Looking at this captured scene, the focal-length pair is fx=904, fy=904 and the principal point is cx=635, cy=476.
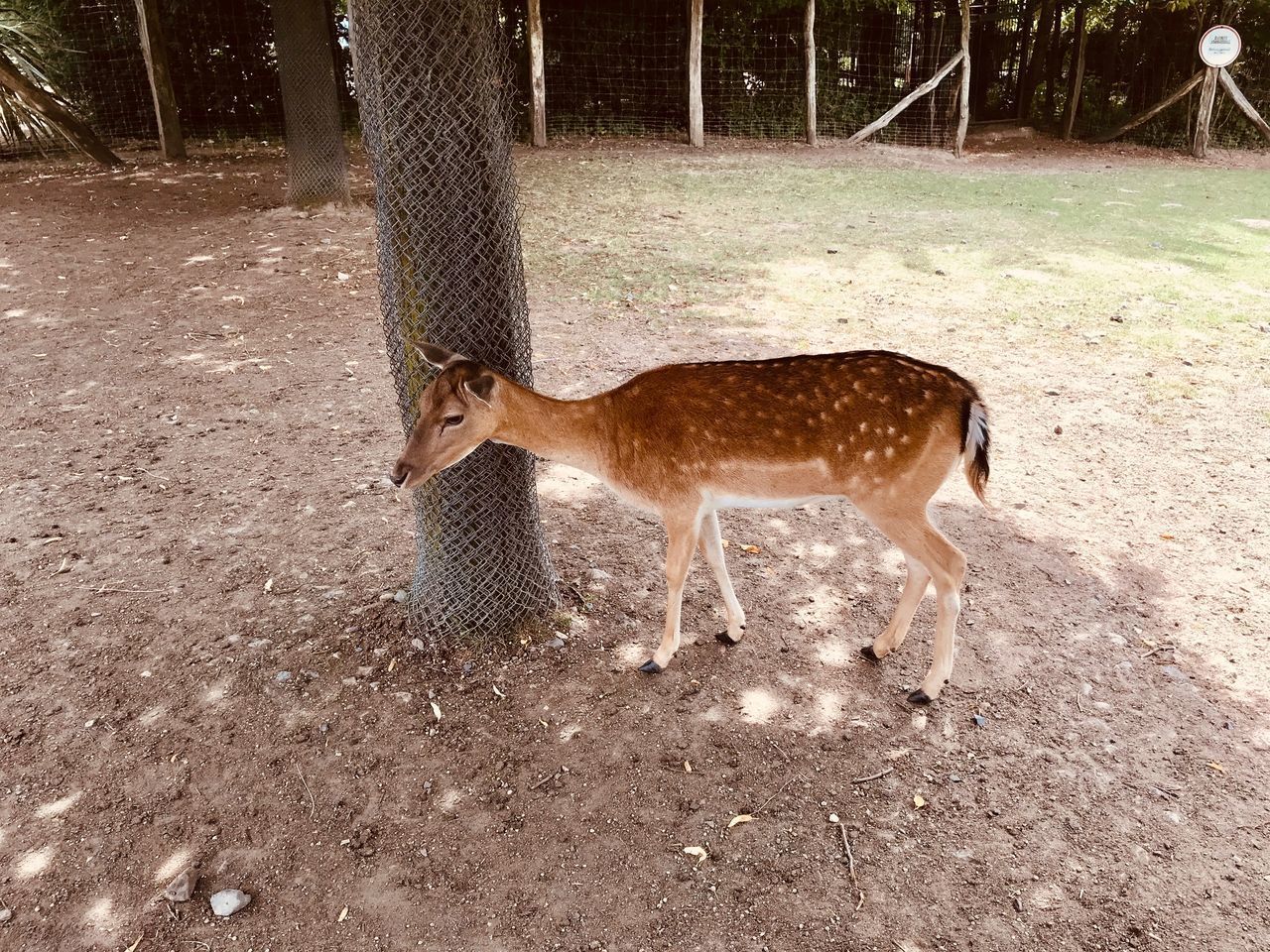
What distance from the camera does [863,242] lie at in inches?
397

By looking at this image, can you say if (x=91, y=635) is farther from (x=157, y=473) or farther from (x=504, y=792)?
(x=504, y=792)

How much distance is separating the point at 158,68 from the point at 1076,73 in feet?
52.8

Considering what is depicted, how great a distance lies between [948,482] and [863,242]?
5.45 meters

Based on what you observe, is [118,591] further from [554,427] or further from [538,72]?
[538,72]

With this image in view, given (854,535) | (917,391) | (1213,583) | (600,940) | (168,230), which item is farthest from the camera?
(168,230)

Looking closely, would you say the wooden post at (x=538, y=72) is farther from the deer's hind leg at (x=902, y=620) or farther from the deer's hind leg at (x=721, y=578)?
the deer's hind leg at (x=902, y=620)

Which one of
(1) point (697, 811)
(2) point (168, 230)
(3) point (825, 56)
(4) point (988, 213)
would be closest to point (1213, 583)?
(1) point (697, 811)

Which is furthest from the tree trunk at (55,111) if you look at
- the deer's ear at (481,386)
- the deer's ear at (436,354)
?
the deer's ear at (481,386)

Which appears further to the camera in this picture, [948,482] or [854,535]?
[948,482]

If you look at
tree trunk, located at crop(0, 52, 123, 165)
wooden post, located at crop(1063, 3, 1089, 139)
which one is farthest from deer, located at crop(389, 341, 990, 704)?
wooden post, located at crop(1063, 3, 1089, 139)

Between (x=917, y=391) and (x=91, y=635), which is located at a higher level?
(x=917, y=391)

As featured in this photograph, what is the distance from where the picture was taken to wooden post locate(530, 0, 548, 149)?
1404 cm

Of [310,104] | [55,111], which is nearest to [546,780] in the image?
[310,104]

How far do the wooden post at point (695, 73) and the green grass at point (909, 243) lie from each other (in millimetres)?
1195
